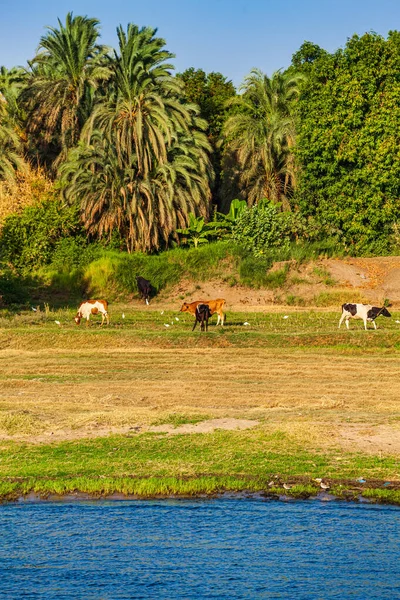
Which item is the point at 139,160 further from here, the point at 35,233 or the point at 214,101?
the point at 214,101

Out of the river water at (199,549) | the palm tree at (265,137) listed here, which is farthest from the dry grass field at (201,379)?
the palm tree at (265,137)

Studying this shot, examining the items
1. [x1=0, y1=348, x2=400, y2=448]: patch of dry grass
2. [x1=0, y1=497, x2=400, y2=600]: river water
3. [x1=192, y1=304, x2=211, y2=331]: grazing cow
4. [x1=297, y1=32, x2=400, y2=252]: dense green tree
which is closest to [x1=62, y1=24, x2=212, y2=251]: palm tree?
[x1=297, y1=32, x2=400, y2=252]: dense green tree

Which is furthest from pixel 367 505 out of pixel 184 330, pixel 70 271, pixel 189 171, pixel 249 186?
pixel 249 186

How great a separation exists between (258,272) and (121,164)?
886 centimetres

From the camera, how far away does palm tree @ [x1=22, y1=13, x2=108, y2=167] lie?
53.6m

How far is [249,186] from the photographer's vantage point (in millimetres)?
56688

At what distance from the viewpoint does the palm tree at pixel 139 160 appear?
4853 cm

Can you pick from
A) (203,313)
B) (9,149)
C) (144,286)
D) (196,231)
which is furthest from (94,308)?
(9,149)

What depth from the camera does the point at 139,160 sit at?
4872cm

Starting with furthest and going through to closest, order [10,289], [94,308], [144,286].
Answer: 1. [144,286]
2. [10,289]
3. [94,308]

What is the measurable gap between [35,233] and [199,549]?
120 ft

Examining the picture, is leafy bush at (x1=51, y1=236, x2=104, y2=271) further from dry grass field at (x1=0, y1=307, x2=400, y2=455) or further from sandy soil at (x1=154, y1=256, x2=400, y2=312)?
dry grass field at (x1=0, y1=307, x2=400, y2=455)

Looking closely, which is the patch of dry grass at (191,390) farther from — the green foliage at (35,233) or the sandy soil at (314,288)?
the green foliage at (35,233)

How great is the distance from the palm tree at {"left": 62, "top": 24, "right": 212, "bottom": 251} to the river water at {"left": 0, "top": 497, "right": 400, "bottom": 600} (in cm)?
3334
